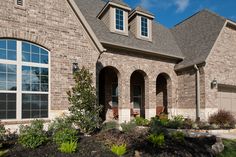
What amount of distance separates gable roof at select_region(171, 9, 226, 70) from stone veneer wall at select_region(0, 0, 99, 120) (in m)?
8.68

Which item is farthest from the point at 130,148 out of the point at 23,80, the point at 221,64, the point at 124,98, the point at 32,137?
A: the point at 221,64

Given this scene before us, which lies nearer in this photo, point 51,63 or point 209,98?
point 51,63

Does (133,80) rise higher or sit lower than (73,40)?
lower

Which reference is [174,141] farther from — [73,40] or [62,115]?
[73,40]

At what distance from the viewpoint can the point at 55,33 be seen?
35.9 ft

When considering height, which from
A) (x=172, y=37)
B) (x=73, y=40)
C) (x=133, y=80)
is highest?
(x=172, y=37)

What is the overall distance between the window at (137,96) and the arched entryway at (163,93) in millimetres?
1624

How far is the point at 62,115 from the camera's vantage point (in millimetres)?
10578

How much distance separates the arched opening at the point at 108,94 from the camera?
17062 millimetres

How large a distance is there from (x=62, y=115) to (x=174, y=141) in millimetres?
5188

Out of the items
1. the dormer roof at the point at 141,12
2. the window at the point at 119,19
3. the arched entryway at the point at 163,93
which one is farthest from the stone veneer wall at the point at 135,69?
the dormer roof at the point at 141,12

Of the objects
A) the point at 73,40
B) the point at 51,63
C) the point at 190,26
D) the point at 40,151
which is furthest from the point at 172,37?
the point at 40,151

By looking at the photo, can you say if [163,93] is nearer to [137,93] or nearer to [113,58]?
[137,93]

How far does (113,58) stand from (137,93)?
5023 mm
